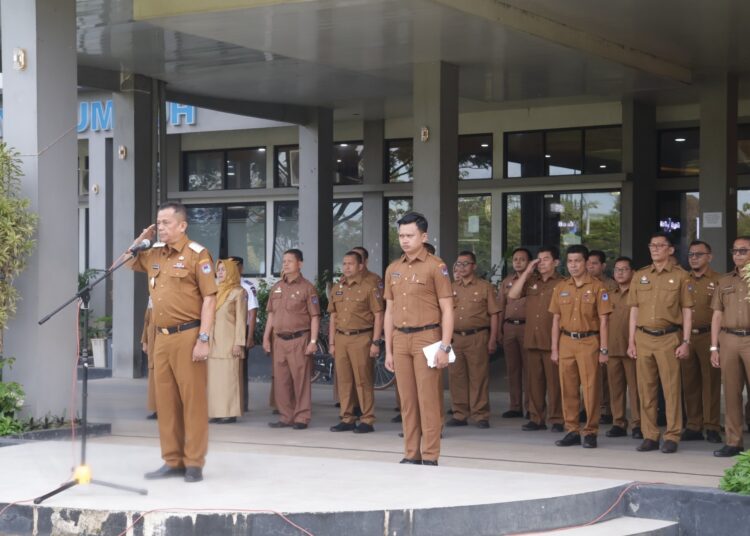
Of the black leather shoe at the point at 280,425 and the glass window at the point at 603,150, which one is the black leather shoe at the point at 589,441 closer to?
the black leather shoe at the point at 280,425

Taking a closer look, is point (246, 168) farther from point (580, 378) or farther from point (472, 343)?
point (580, 378)

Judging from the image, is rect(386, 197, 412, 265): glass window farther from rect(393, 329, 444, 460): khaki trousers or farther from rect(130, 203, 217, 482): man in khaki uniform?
rect(130, 203, 217, 482): man in khaki uniform

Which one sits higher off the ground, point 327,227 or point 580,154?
point 580,154

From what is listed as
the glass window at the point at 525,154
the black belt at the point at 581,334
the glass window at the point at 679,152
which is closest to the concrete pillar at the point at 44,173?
the black belt at the point at 581,334

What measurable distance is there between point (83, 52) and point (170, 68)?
1.44 metres

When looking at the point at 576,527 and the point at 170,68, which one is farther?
the point at 170,68

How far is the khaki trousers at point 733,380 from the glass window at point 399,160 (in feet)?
39.9

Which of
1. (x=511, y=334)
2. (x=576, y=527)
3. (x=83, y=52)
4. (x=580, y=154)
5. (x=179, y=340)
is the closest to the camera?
(x=576, y=527)

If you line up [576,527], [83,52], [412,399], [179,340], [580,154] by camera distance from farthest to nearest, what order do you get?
[580,154], [83,52], [412,399], [179,340], [576,527]

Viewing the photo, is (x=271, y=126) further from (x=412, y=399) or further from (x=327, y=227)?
(x=412, y=399)

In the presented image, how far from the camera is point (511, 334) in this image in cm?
1238

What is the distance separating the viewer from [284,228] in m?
22.8

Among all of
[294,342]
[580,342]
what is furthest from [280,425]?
[580,342]

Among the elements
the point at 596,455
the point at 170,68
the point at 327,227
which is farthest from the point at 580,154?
the point at 596,455
